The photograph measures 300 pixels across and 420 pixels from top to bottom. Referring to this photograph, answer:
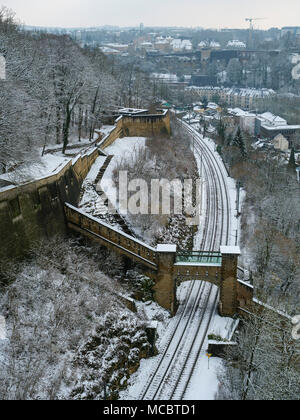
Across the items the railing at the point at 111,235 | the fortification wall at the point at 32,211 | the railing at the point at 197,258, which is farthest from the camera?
the railing at the point at 111,235

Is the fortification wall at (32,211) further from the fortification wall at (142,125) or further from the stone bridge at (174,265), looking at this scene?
the fortification wall at (142,125)

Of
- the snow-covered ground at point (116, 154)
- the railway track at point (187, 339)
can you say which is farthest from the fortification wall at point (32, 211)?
the railway track at point (187, 339)

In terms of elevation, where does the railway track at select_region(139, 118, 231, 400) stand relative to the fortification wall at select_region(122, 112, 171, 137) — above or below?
below

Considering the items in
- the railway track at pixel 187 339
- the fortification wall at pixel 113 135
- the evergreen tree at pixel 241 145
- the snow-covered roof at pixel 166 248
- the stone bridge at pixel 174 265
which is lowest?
the railway track at pixel 187 339

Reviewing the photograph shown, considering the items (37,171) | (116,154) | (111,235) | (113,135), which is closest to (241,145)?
(113,135)

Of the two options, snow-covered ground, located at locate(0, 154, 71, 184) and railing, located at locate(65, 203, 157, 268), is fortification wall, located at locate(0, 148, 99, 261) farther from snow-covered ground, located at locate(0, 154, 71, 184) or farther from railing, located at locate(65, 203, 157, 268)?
railing, located at locate(65, 203, 157, 268)

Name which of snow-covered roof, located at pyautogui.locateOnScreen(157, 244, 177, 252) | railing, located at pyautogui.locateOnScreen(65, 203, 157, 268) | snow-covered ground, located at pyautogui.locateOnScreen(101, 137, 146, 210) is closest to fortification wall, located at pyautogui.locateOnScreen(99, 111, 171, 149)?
snow-covered ground, located at pyautogui.locateOnScreen(101, 137, 146, 210)

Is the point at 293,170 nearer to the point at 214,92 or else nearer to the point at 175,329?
the point at 175,329

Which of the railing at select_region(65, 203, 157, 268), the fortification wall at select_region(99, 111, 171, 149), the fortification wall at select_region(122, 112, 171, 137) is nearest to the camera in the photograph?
the railing at select_region(65, 203, 157, 268)
